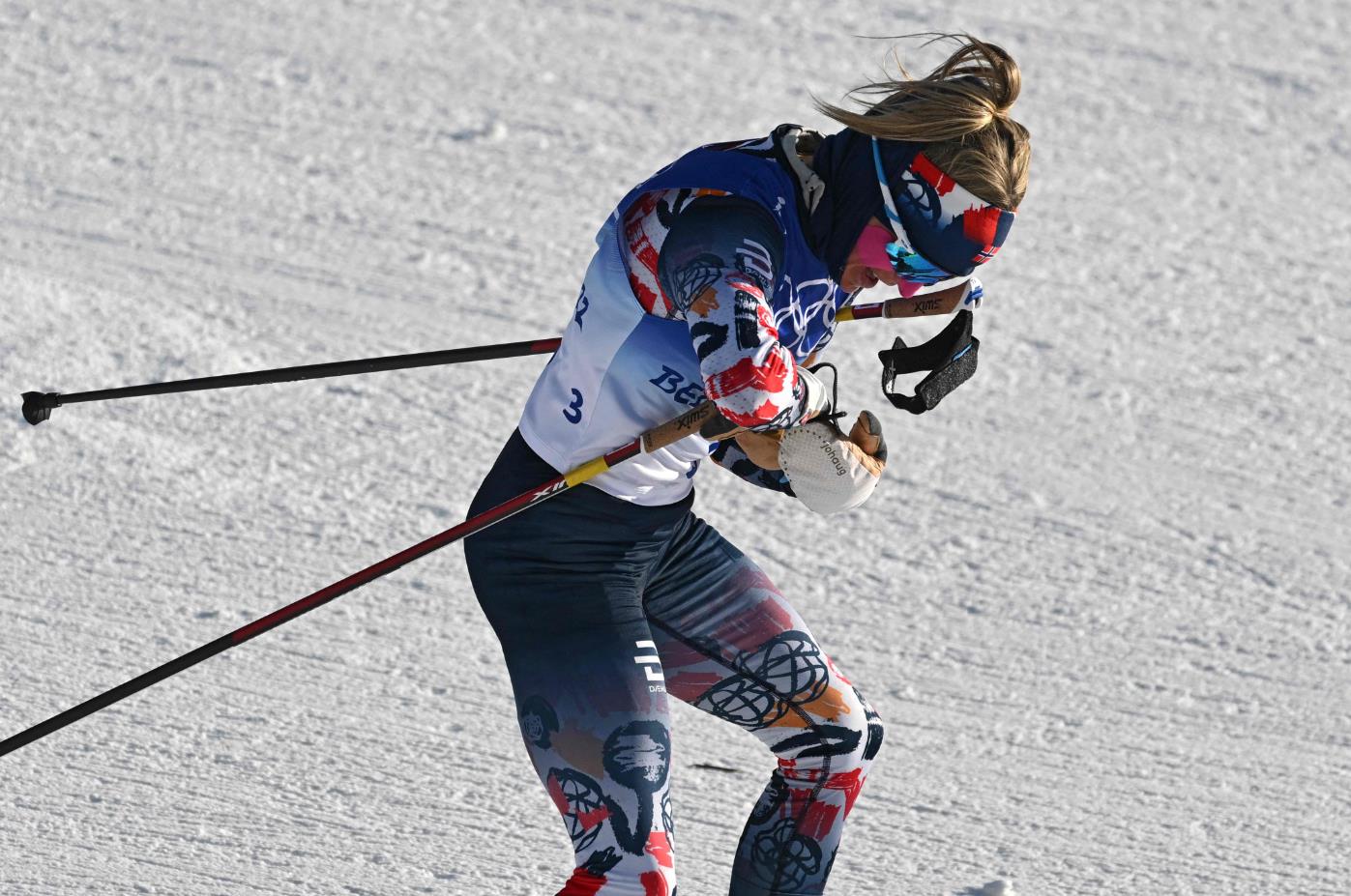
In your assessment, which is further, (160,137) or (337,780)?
(160,137)

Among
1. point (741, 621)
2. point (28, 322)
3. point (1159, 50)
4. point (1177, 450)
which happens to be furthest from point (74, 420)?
point (1159, 50)

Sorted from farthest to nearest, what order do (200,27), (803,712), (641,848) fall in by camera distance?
1. (200,27)
2. (803,712)
3. (641,848)

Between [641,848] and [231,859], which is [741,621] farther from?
[231,859]

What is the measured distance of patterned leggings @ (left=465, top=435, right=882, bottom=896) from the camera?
282 centimetres

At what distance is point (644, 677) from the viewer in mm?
2896

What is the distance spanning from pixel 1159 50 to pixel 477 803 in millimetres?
5766

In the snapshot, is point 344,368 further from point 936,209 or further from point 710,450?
point 936,209

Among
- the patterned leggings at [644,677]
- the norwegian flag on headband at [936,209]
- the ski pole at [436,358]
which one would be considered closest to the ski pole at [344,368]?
the ski pole at [436,358]

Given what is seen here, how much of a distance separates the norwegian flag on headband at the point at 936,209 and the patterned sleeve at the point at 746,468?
678 millimetres

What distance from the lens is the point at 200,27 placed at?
7.48 meters

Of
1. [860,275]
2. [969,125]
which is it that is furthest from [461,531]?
[969,125]

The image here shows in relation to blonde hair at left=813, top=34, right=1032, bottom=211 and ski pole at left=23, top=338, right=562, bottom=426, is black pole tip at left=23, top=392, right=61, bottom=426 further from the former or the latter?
blonde hair at left=813, top=34, right=1032, bottom=211


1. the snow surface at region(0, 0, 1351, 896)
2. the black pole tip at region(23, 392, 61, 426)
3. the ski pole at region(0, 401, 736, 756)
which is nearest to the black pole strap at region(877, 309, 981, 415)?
the ski pole at region(0, 401, 736, 756)

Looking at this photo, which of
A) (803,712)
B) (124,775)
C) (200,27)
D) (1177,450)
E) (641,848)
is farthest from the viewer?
(200,27)
